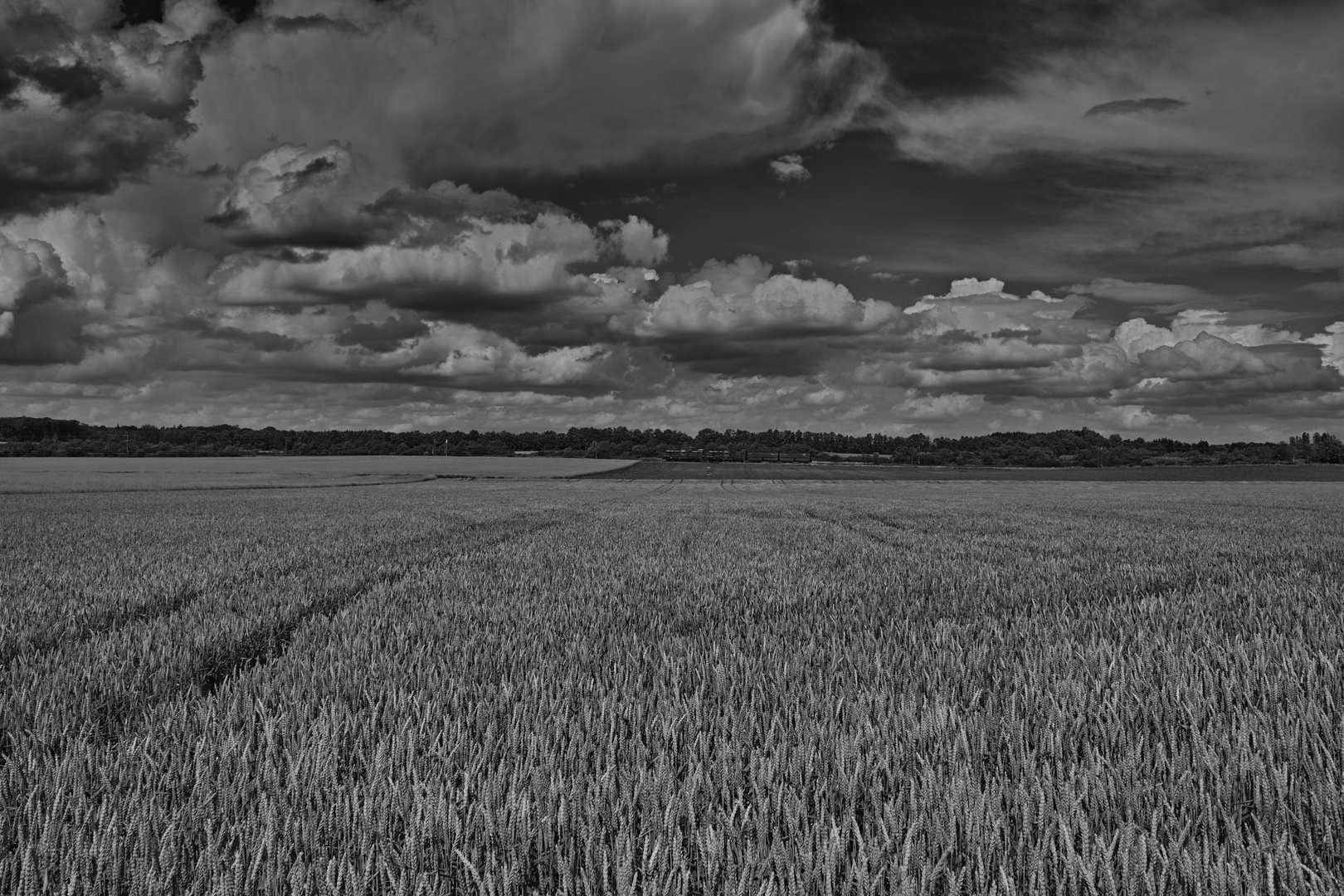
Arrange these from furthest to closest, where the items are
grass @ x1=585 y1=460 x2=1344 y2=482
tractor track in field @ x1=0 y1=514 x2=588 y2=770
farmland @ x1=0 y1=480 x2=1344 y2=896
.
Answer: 1. grass @ x1=585 y1=460 x2=1344 y2=482
2. tractor track in field @ x1=0 y1=514 x2=588 y2=770
3. farmland @ x1=0 y1=480 x2=1344 y2=896

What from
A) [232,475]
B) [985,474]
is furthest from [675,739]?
[985,474]

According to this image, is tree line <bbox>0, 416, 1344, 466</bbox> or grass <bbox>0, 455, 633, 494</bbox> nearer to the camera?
grass <bbox>0, 455, 633, 494</bbox>

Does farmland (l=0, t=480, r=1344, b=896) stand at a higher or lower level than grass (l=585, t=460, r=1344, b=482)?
higher

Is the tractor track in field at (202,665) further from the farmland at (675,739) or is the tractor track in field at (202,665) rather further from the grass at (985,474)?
the grass at (985,474)

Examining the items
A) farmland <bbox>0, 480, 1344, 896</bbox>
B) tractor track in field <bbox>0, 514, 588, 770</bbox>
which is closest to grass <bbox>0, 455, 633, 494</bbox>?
tractor track in field <bbox>0, 514, 588, 770</bbox>

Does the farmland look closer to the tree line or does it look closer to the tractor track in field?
the tractor track in field

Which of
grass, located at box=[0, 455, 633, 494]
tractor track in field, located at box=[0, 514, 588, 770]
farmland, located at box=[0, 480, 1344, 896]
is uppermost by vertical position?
farmland, located at box=[0, 480, 1344, 896]

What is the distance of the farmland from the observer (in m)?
2.15

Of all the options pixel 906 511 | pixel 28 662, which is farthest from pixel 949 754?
pixel 906 511

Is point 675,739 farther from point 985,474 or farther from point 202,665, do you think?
point 985,474

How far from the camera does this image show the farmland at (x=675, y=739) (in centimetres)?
215

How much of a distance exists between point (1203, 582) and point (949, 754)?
319 inches

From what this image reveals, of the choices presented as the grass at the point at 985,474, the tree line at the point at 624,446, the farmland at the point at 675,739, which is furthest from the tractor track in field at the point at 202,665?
the tree line at the point at 624,446

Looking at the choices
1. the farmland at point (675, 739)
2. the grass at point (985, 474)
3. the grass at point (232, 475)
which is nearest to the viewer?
the farmland at point (675, 739)
